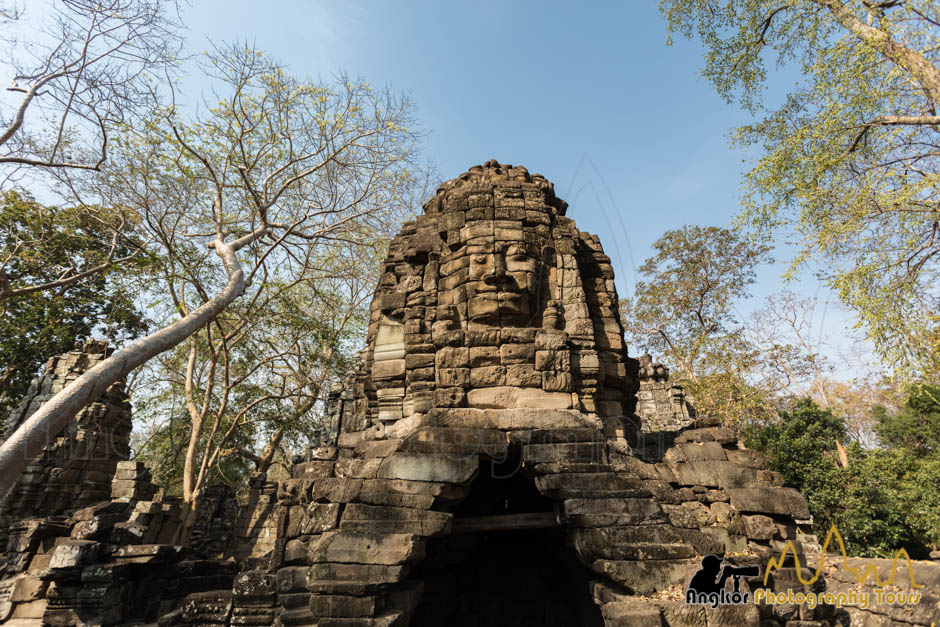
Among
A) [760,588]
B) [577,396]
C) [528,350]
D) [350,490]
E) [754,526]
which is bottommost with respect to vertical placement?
[760,588]

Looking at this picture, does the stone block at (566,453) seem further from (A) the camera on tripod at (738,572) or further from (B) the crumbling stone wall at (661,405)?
(B) the crumbling stone wall at (661,405)

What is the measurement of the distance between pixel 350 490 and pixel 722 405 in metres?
16.5

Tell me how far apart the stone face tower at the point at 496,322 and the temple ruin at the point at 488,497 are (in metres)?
0.03

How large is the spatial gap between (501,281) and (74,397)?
666 cm

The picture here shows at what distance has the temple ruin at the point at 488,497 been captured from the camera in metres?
4.22

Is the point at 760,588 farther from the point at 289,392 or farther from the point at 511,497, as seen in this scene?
the point at 289,392

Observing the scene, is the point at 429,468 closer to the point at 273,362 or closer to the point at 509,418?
the point at 509,418

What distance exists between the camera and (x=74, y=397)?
684 cm

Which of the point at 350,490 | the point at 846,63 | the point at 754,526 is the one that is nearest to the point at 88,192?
the point at 350,490

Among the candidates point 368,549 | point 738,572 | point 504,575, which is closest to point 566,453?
point 738,572

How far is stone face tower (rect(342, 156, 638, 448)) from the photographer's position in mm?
5941

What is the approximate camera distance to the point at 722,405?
673 inches

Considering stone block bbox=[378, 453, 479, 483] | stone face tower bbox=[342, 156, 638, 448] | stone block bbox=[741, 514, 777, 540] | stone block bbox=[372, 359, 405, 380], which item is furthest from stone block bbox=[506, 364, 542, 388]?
stone block bbox=[741, 514, 777, 540]

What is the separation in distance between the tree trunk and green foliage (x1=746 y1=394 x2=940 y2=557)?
13.8 meters
